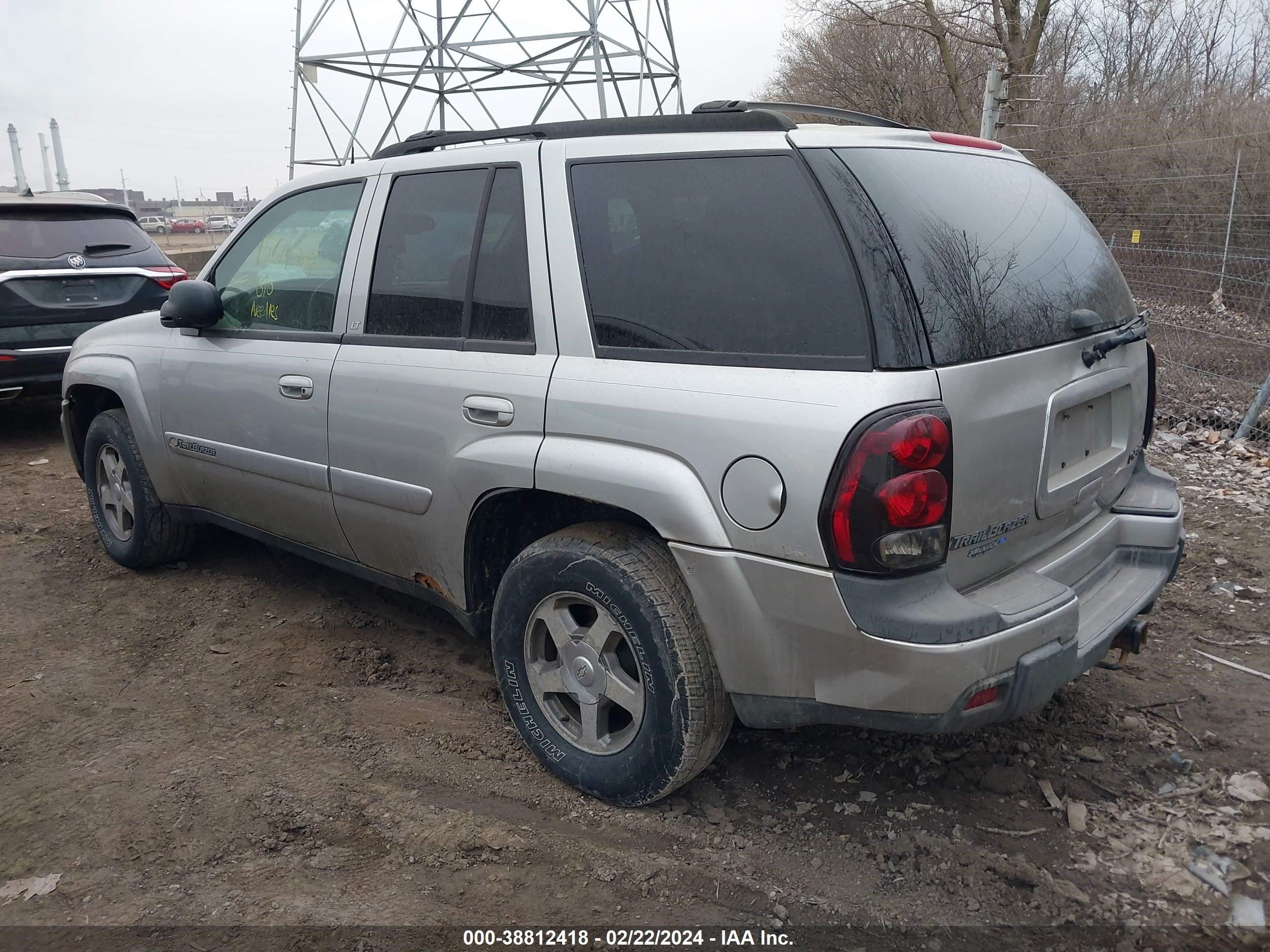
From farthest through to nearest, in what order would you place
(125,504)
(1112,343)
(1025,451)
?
(125,504), (1112,343), (1025,451)

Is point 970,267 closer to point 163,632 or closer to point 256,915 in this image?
point 256,915

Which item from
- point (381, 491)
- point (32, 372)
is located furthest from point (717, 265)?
point (32, 372)

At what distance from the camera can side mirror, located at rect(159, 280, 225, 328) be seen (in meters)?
3.81

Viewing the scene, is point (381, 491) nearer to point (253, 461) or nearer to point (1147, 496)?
point (253, 461)

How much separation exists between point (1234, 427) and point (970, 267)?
17.2ft

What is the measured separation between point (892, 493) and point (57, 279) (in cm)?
701

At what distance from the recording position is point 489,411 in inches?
111

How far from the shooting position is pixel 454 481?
2936mm

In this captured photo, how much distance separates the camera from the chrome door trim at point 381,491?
3078 mm

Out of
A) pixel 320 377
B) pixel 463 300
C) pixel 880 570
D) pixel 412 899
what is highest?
pixel 463 300

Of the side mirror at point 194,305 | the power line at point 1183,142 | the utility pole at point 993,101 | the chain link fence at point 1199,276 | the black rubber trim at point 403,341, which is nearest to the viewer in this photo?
the black rubber trim at point 403,341

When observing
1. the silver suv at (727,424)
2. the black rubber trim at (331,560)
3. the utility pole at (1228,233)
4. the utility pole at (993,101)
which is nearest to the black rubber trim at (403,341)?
the silver suv at (727,424)

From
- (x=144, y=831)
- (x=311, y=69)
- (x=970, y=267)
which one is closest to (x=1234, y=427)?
(x=970, y=267)

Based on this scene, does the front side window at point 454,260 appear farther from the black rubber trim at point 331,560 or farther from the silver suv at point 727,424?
the black rubber trim at point 331,560
